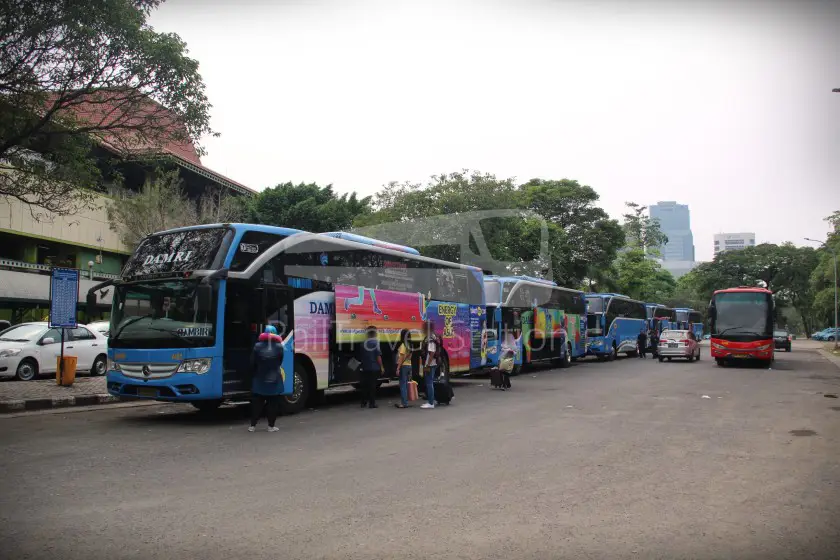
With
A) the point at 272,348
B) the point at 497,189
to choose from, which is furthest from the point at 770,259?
the point at 272,348

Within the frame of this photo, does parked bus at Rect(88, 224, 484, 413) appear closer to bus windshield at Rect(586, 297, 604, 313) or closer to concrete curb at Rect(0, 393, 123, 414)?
concrete curb at Rect(0, 393, 123, 414)

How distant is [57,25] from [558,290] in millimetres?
21131

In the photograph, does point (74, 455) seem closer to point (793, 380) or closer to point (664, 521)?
point (664, 521)

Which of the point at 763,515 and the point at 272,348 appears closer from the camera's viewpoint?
the point at 763,515

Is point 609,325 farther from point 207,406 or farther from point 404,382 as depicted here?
point 207,406

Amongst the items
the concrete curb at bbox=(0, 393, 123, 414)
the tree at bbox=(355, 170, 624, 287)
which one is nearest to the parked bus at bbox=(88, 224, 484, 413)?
the concrete curb at bbox=(0, 393, 123, 414)

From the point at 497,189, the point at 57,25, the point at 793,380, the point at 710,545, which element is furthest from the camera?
the point at 497,189

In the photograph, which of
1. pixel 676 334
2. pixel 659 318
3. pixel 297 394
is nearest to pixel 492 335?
pixel 297 394

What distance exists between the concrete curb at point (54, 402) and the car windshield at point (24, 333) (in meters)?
4.49

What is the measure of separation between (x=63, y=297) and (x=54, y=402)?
3156mm

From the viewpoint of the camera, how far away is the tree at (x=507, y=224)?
104ft

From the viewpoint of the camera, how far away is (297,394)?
41.8ft

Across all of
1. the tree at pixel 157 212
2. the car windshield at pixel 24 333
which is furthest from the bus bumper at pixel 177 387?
the tree at pixel 157 212

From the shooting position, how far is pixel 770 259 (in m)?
76.1
